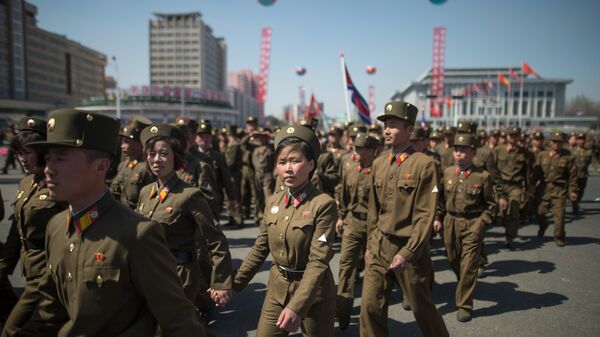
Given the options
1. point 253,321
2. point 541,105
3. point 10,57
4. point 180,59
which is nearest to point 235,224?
point 253,321

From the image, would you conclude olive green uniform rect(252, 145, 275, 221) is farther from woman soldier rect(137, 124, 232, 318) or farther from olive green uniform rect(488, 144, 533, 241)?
woman soldier rect(137, 124, 232, 318)

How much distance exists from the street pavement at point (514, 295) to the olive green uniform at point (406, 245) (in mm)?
954

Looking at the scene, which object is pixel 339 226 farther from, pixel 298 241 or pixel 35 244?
pixel 35 244

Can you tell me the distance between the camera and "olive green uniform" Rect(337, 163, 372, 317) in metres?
4.59

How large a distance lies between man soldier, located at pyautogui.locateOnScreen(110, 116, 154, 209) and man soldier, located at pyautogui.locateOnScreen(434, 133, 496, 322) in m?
4.12

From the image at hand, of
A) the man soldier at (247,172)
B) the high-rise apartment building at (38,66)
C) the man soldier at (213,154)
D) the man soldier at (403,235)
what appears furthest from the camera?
the high-rise apartment building at (38,66)

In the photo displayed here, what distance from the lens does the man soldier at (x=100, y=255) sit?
1751mm

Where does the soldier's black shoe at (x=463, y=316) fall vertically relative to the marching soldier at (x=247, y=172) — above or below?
below

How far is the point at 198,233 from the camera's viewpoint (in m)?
3.33

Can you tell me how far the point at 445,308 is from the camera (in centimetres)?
495

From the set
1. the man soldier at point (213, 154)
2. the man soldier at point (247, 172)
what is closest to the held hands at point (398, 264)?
the man soldier at point (213, 154)

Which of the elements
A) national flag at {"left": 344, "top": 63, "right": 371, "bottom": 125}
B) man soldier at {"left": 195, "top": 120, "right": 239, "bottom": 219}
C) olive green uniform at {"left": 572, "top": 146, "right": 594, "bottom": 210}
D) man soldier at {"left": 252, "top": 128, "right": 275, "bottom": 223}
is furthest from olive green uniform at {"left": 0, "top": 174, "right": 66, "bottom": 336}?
olive green uniform at {"left": 572, "top": 146, "right": 594, "bottom": 210}

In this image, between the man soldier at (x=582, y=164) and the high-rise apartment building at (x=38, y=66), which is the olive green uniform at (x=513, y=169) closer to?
the man soldier at (x=582, y=164)

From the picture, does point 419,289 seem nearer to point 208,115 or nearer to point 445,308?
point 445,308
